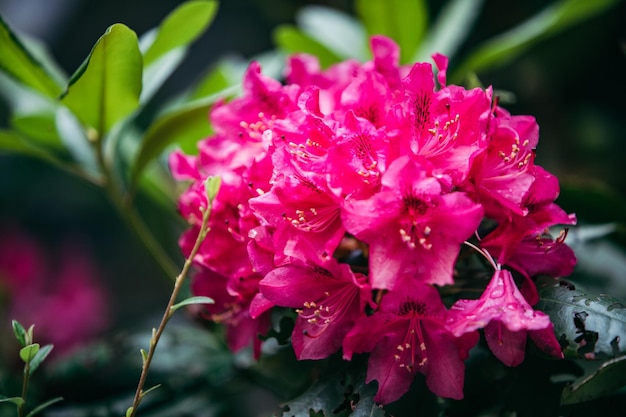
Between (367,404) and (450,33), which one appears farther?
(450,33)

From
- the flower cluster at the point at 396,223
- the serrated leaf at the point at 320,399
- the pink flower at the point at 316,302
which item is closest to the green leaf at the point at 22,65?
the flower cluster at the point at 396,223

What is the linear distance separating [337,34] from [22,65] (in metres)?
0.67

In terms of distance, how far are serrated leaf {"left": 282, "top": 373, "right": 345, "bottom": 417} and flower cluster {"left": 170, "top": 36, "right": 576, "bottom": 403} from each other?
0.07 m

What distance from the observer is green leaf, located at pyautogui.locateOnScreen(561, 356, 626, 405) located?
688 millimetres

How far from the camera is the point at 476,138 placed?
0.72 m

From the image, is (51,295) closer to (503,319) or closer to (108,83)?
(108,83)

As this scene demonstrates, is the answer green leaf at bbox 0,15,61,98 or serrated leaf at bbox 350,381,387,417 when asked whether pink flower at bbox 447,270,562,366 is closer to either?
serrated leaf at bbox 350,381,387,417

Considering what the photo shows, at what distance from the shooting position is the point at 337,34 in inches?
53.9

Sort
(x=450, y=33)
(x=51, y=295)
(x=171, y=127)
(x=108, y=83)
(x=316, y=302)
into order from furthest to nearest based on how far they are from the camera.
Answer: (x=51, y=295), (x=450, y=33), (x=171, y=127), (x=108, y=83), (x=316, y=302)

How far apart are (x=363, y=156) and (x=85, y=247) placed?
1829 mm

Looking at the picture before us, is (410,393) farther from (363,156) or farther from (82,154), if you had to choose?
(82,154)

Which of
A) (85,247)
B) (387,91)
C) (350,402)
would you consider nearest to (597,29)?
(387,91)

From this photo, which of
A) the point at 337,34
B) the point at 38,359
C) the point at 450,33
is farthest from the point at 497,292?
the point at 337,34

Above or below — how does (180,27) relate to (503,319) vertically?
above
